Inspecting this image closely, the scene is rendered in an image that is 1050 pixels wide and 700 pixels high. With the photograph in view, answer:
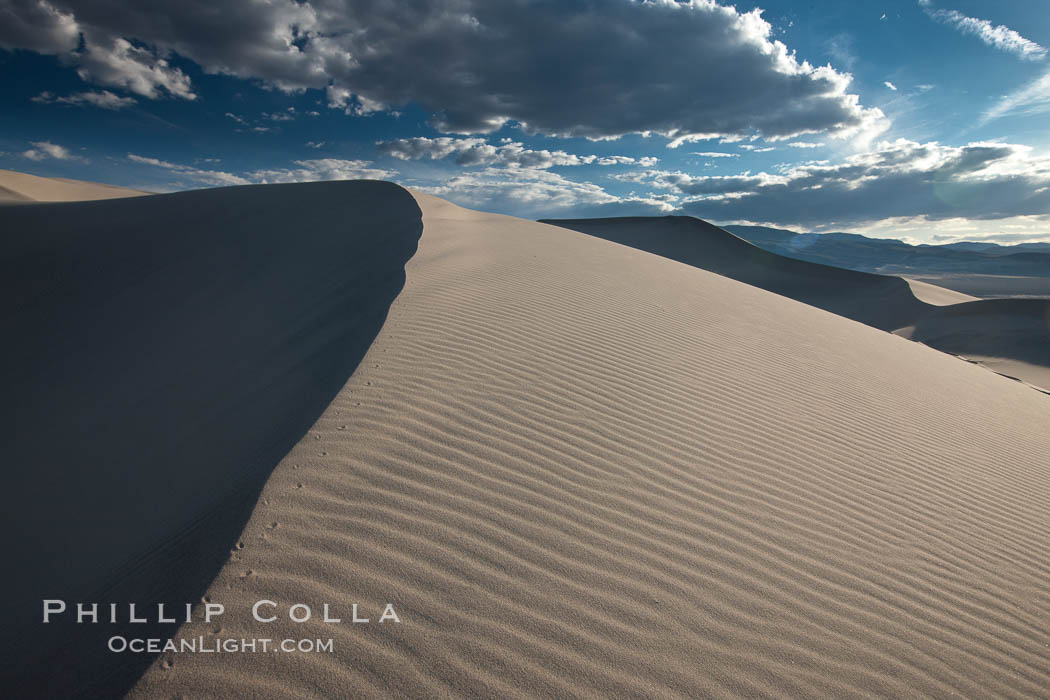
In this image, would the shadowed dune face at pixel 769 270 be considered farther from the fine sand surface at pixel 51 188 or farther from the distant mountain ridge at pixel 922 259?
the distant mountain ridge at pixel 922 259

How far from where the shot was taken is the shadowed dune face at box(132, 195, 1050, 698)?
1887 mm

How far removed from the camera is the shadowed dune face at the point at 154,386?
8.29 feet

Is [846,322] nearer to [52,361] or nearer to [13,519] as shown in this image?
[13,519]

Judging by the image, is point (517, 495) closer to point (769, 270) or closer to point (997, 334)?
point (997, 334)

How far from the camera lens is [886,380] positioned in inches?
231

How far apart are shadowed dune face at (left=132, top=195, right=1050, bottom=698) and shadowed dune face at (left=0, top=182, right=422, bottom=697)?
0.45 metres

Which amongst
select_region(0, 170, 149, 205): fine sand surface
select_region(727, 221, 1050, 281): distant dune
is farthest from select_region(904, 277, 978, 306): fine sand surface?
select_region(0, 170, 149, 205): fine sand surface

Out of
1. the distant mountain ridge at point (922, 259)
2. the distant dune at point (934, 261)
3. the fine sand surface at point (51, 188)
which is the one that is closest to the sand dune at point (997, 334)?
the fine sand surface at point (51, 188)

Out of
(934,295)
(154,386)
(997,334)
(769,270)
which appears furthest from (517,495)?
(769,270)

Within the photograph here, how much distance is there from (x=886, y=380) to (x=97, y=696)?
7.18m

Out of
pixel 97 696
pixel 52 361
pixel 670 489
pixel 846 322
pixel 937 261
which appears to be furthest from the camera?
pixel 937 261

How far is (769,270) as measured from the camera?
1378 inches

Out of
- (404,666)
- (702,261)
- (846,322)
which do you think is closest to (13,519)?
(404,666)

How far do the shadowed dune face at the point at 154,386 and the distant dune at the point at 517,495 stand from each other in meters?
0.03
